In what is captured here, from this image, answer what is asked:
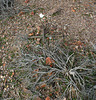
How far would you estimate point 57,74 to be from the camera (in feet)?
4.87

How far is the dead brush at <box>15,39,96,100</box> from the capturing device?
4.59ft

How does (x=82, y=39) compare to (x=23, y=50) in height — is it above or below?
above

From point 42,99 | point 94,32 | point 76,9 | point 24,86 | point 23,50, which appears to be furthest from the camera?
point 76,9

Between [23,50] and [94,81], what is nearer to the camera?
[94,81]

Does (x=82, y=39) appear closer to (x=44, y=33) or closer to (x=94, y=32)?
(x=94, y=32)

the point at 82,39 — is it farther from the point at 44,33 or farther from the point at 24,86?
the point at 24,86

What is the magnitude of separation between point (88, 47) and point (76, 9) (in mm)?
678

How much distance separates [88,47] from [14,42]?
101 cm

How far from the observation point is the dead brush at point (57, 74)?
4.59 feet

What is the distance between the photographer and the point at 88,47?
1730 millimetres

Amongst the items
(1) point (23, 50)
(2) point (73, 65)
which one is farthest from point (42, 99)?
(1) point (23, 50)

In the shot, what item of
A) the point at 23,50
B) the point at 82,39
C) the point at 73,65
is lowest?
the point at 73,65

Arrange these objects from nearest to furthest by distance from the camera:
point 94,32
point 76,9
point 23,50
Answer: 1. point 23,50
2. point 94,32
3. point 76,9

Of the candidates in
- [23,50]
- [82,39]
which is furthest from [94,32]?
[23,50]
